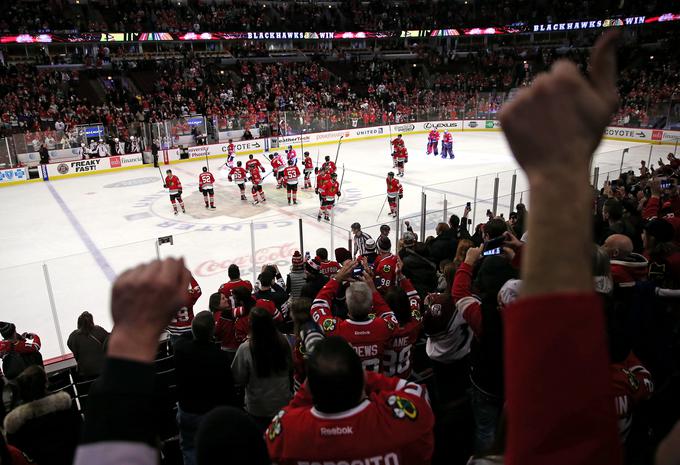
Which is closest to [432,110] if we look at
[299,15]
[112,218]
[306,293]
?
[299,15]

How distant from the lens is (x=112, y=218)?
13859 millimetres

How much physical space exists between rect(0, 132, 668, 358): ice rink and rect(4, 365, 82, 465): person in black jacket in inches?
131

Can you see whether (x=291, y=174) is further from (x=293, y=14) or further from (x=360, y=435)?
(x=293, y=14)

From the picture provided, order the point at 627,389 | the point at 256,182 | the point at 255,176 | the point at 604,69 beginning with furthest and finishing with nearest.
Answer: the point at 256,182 → the point at 255,176 → the point at 627,389 → the point at 604,69

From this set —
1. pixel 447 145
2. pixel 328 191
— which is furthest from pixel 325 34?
pixel 328 191

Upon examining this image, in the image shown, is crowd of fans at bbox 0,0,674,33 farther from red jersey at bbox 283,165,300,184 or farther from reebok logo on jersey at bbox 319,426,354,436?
reebok logo on jersey at bbox 319,426,354,436

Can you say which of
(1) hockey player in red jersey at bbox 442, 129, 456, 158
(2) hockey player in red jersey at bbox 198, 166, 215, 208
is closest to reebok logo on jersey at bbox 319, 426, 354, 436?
(2) hockey player in red jersey at bbox 198, 166, 215, 208

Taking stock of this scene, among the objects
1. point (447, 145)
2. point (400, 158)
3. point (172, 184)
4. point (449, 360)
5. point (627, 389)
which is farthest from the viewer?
point (447, 145)

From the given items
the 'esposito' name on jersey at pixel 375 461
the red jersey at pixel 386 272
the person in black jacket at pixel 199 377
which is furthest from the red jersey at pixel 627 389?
the red jersey at pixel 386 272

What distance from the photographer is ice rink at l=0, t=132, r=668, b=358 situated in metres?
7.44

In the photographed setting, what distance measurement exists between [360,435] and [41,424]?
75.9 inches

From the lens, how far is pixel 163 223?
1336 centimetres

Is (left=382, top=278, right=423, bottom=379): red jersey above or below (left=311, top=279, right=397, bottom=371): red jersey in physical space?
below

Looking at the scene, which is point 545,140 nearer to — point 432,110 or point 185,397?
point 185,397
